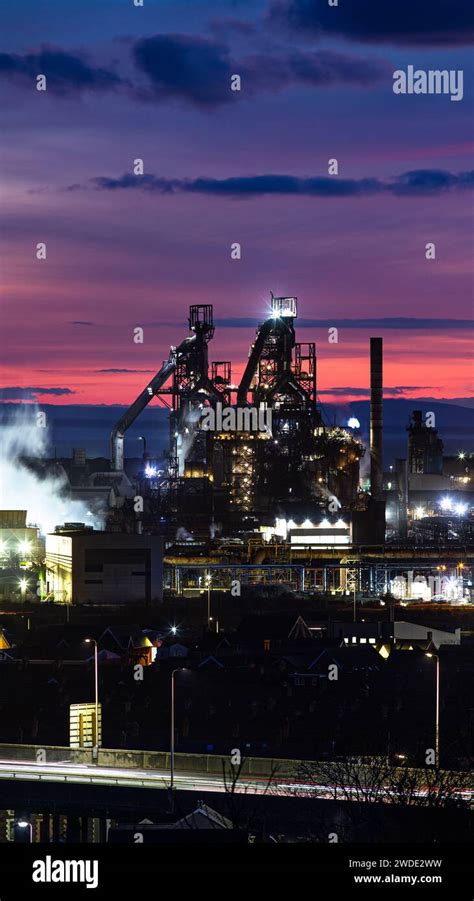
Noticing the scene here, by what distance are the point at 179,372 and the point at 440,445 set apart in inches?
A: 925

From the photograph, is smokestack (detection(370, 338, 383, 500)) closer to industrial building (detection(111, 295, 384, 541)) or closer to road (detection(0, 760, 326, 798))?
industrial building (detection(111, 295, 384, 541))

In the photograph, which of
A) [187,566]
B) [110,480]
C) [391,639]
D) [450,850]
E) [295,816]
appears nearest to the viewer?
[450,850]

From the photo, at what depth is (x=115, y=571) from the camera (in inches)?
2250

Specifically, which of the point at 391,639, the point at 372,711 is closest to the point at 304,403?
the point at 391,639

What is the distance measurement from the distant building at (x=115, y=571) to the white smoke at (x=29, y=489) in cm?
2690

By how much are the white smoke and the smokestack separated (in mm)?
16995

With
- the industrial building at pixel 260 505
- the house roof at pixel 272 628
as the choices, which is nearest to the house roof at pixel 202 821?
the house roof at pixel 272 628

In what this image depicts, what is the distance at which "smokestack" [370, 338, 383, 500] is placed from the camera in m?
77.4

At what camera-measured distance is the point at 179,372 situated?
86562mm

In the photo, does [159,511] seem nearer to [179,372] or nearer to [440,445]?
[179,372]

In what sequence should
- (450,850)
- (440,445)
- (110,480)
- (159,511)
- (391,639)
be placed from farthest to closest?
(440,445)
(110,480)
(159,511)
(391,639)
(450,850)

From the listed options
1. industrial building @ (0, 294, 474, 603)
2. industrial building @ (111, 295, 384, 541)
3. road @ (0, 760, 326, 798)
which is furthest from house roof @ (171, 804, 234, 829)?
industrial building @ (111, 295, 384, 541)

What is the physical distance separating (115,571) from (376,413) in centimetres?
2587

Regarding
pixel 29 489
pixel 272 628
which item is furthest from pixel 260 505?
pixel 272 628
